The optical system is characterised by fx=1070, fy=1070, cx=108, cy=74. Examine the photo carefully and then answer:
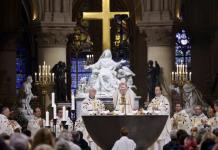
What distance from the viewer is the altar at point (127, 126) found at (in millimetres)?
23188

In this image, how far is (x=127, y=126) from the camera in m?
23.2

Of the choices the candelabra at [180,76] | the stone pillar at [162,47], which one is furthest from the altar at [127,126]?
the stone pillar at [162,47]

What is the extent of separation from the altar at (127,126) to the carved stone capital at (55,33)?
15.1 metres

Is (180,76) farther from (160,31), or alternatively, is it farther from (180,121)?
(180,121)

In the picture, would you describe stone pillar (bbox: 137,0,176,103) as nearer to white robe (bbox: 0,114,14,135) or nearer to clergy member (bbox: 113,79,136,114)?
clergy member (bbox: 113,79,136,114)

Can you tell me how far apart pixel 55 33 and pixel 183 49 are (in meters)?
11.0

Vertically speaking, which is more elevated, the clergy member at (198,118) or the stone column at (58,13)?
the stone column at (58,13)

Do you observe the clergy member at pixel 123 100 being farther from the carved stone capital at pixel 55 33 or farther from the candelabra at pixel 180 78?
the carved stone capital at pixel 55 33

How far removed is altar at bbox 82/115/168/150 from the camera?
23.2 m

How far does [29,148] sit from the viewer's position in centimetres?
1445

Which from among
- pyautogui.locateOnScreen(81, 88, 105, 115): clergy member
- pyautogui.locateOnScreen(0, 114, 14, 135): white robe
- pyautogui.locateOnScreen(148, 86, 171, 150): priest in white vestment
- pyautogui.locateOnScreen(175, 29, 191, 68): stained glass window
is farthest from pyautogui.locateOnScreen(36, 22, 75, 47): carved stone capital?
pyautogui.locateOnScreen(0, 114, 14, 135): white robe

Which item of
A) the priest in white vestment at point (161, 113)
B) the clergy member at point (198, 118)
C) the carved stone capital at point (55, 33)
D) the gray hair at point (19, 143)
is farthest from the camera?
the carved stone capital at point (55, 33)

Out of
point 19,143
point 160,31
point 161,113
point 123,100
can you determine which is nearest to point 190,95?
point 160,31

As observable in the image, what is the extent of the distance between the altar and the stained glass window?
24.0 m
